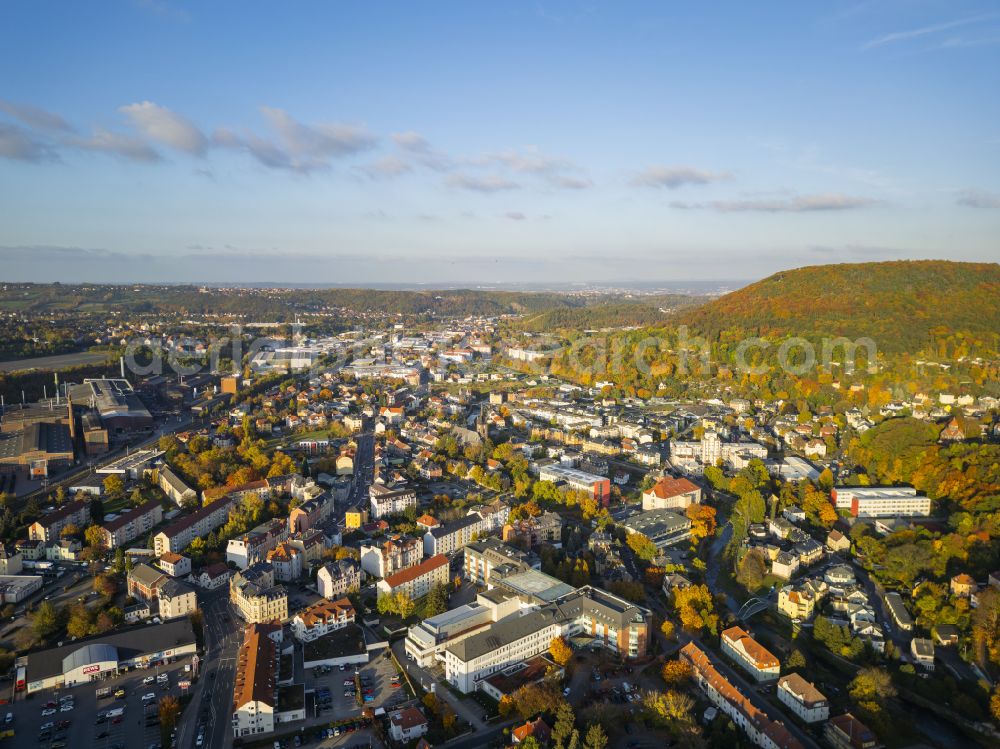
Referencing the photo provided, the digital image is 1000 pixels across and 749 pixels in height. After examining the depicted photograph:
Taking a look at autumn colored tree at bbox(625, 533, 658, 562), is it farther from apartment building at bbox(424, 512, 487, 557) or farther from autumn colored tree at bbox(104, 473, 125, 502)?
autumn colored tree at bbox(104, 473, 125, 502)

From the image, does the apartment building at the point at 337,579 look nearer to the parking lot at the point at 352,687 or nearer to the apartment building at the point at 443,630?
the apartment building at the point at 443,630

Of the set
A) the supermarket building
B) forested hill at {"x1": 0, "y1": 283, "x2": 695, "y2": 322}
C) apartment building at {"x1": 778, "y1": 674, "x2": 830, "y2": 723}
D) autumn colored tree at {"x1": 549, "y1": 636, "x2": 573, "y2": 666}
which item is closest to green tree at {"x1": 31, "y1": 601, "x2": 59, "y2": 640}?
the supermarket building

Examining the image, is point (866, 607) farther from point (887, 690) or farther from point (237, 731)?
point (237, 731)

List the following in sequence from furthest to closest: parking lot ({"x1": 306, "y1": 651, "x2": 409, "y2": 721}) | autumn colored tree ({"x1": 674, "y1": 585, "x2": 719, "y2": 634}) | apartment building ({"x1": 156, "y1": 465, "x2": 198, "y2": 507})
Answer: apartment building ({"x1": 156, "y1": 465, "x2": 198, "y2": 507})
autumn colored tree ({"x1": 674, "y1": 585, "x2": 719, "y2": 634})
parking lot ({"x1": 306, "y1": 651, "x2": 409, "y2": 721})

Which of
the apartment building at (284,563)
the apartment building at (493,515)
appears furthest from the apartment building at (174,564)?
the apartment building at (493,515)

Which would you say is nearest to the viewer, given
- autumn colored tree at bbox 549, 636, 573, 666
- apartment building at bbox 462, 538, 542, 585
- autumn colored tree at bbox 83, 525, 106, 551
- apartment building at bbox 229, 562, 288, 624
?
autumn colored tree at bbox 549, 636, 573, 666

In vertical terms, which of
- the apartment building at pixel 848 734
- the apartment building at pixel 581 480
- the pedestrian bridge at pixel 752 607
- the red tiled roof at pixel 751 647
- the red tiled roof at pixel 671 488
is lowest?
the pedestrian bridge at pixel 752 607

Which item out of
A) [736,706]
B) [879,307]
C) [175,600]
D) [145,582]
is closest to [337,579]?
[175,600]
